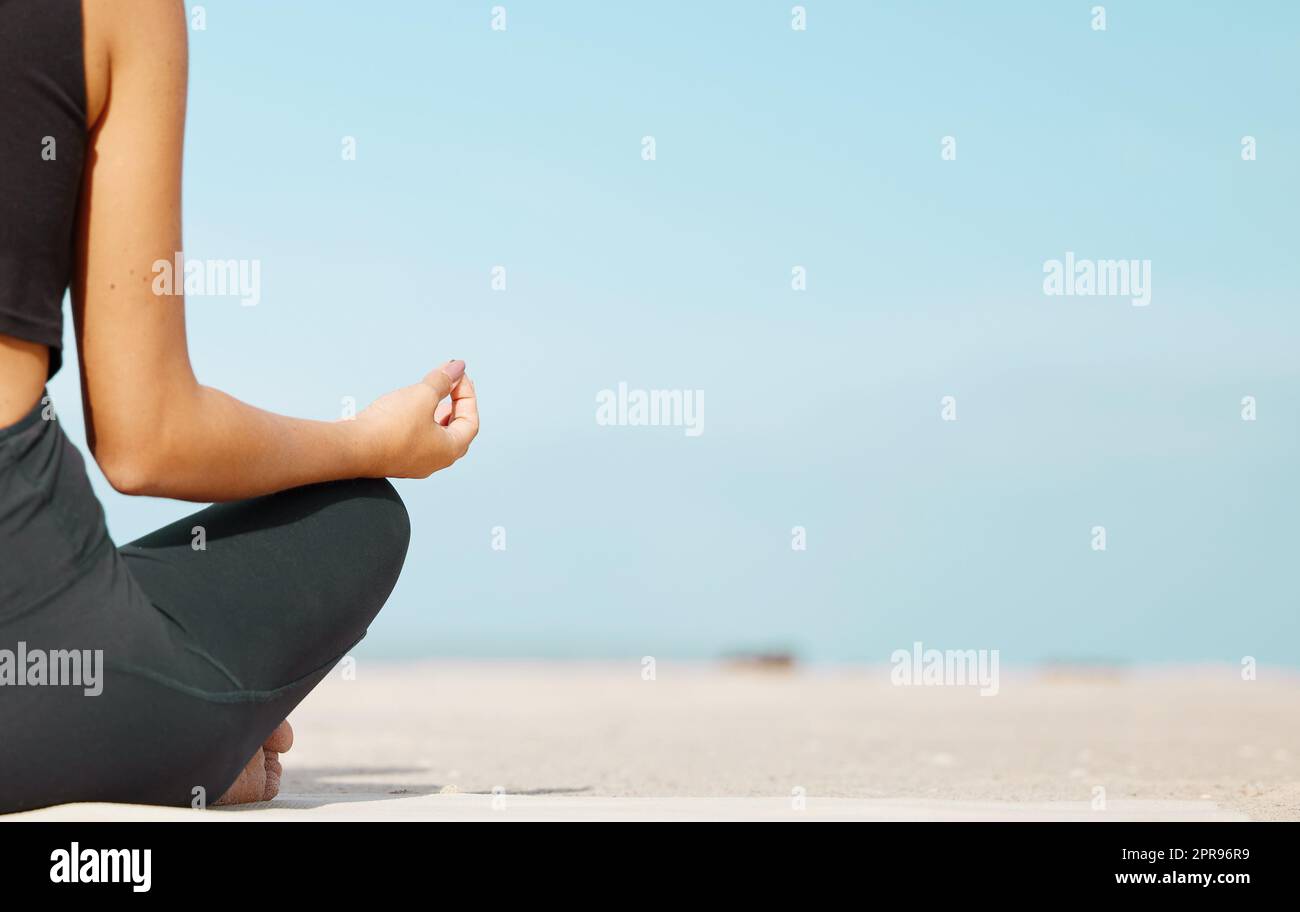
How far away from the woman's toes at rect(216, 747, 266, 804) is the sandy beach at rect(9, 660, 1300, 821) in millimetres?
30

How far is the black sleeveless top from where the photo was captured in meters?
1.71

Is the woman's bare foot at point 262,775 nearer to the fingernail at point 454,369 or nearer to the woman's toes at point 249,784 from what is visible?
the woman's toes at point 249,784

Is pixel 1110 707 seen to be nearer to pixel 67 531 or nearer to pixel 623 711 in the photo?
pixel 623 711

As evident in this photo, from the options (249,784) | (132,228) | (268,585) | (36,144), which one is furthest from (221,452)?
(249,784)

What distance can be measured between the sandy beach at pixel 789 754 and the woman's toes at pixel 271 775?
58mm

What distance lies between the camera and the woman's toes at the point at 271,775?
2504 mm

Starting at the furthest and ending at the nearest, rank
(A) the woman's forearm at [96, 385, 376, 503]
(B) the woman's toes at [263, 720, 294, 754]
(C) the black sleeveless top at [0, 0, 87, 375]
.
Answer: (B) the woman's toes at [263, 720, 294, 754] < (A) the woman's forearm at [96, 385, 376, 503] < (C) the black sleeveless top at [0, 0, 87, 375]

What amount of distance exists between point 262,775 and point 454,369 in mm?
887

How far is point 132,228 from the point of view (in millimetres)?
1805

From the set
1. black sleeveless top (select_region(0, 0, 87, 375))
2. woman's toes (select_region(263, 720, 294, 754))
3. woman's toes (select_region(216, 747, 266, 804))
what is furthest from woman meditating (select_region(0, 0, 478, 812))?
woman's toes (select_region(263, 720, 294, 754))

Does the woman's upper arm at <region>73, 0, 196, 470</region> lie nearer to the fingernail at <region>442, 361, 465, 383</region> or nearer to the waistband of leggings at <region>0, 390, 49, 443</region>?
the waistband of leggings at <region>0, 390, 49, 443</region>

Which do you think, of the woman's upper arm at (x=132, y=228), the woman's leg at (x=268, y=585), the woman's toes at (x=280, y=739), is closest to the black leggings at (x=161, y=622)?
the woman's leg at (x=268, y=585)

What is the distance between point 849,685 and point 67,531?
1475cm
